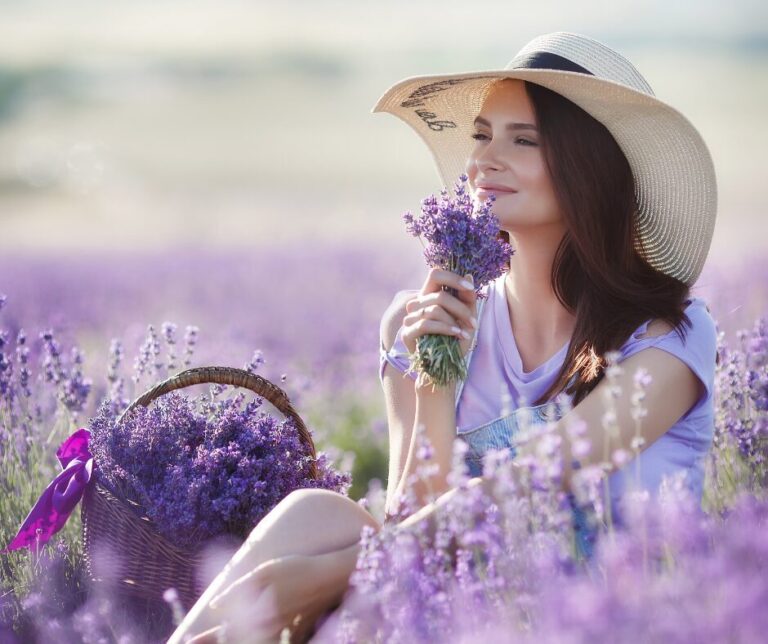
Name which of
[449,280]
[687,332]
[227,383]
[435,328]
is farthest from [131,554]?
[687,332]

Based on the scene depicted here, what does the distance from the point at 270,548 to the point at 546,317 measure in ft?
3.84

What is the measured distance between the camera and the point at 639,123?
304 centimetres

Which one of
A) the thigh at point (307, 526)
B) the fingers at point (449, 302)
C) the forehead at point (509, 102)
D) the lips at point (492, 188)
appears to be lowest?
the thigh at point (307, 526)

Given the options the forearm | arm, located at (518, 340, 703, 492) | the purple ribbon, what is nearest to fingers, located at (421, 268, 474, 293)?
the forearm

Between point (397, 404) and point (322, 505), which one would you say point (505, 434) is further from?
point (322, 505)

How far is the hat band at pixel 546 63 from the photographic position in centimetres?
310

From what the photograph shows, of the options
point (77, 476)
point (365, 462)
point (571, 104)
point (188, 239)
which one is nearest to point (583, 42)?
point (571, 104)

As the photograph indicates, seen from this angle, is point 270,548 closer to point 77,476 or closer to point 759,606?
point 77,476

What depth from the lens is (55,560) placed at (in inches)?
127

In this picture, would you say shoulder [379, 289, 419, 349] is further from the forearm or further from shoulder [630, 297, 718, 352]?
shoulder [630, 297, 718, 352]

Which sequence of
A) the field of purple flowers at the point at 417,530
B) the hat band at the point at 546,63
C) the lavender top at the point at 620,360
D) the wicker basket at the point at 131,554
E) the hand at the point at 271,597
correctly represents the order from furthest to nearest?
the hat band at the point at 546,63, the lavender top at the point at 620,360, the wicker basket at the point at 131,554, the hand at the point at 271,597, the field of purple flowers at the point at 417,530

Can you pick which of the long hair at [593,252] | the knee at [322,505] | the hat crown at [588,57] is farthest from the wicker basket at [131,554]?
the hat crown at [588,57]

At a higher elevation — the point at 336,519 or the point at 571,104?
the point at 571,104

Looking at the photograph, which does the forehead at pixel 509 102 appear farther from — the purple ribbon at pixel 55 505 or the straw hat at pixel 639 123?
the purple ribbon at pixel 55 505
